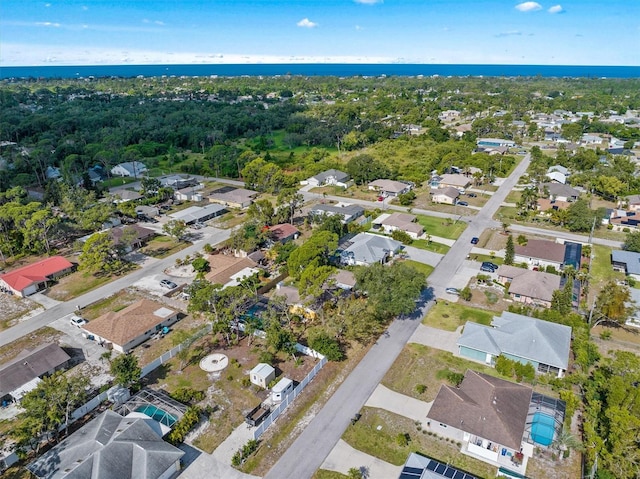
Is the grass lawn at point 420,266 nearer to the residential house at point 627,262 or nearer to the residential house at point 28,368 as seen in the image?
the residential house at point 627,262

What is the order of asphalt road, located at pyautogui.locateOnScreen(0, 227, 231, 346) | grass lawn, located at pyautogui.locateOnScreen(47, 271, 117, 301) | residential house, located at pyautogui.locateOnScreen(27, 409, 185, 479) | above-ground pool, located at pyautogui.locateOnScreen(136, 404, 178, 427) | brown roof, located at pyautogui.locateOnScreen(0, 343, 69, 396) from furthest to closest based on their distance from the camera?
1. grass lawn, located at pyautogui.locateOnScreen(47, 271, 117, 301)
2. asphalt road, located at pyautogui.locateOnScreen(0, 227, 231, 346)
3. brown roof, located at pyautogui.locateOnScreen(0, 343, 69, 396)
4. above-ground pool, located at pyautogui.locateOnScreen(136, 404, 178, 427)
5. residential house, located at pyautogui.locateOnScreen(27, 409, 185, 479)

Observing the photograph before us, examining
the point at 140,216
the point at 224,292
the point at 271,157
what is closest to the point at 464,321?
the point at 224,292

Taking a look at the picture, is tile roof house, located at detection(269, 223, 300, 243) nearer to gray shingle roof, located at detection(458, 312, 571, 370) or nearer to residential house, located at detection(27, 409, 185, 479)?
gray shingle roof, located at detection(458, 312, 571, 370)

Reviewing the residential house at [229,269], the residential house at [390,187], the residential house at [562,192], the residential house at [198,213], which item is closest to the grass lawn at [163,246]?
the residential house at [198,213]

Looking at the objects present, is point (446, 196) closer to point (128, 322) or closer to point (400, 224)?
point (400, 224)

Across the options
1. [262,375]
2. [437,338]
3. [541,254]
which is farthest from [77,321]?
[541,254]

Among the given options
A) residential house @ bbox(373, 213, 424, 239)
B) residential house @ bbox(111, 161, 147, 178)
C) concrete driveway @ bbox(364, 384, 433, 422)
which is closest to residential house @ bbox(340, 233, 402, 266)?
residential house @ bbox(373, 213, 424, 239)
